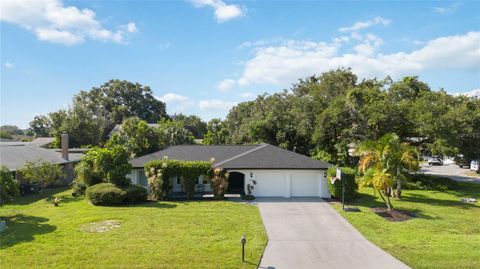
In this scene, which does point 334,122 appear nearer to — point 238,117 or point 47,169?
point 47,169

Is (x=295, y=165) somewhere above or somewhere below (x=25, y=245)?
above

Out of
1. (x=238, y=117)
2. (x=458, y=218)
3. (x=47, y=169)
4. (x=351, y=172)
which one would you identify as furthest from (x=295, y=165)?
(x=238, y=117)

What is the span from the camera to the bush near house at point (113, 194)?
21125 millimetres

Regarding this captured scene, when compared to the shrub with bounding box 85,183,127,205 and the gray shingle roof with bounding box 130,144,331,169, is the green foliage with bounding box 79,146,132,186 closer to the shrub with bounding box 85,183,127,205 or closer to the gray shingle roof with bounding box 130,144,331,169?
the shrub with bounding box 85,183,127,205

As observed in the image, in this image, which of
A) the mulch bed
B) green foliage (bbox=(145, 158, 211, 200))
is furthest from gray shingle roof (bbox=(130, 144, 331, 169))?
the mulch bed

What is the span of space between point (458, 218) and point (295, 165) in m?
10.1

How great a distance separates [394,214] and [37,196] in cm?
2524

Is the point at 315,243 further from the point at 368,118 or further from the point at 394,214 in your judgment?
the point at 368,118

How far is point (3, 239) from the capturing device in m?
14.6

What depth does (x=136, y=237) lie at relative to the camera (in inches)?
570

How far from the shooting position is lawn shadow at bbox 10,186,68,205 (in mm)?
23850

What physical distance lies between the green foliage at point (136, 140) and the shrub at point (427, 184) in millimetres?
22599

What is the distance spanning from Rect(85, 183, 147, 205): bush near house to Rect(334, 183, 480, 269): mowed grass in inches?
501

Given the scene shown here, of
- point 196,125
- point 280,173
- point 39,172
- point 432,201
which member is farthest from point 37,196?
point 196,125
